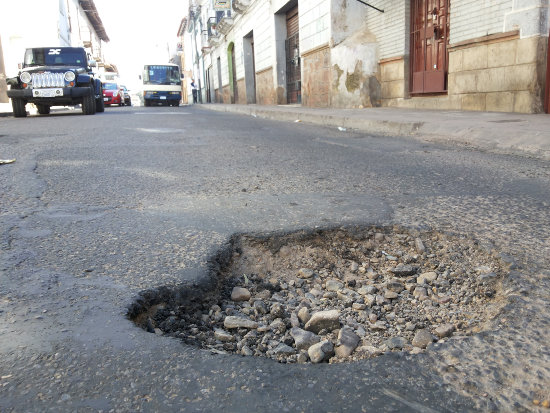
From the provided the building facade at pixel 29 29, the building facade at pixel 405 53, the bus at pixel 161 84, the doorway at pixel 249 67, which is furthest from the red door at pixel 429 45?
the bus at pixel 161 84

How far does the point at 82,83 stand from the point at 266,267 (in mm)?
11801

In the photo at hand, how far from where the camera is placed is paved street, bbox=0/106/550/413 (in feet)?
3.32

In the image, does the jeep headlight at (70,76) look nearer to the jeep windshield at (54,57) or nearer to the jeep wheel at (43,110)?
the jeep windshield at (54,57)

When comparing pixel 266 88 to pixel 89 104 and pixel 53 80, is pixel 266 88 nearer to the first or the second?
pixel 89 104

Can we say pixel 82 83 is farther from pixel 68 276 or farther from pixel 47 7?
pixel 47 7

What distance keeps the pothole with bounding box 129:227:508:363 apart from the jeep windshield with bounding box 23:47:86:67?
1245cm

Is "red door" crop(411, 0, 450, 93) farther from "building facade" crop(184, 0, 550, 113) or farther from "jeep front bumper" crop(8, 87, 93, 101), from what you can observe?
"jeep front bumper" crop(8, 87, 93, 101)

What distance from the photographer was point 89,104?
12711 millimetres

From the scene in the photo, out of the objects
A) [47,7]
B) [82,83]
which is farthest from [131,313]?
[47,7]

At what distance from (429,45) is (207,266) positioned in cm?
932

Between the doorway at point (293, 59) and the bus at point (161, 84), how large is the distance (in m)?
11.2

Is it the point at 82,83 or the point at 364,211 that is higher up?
the point at 82,83

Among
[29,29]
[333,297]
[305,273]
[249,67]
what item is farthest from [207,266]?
[29,29]

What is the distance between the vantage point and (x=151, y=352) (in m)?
1.17
